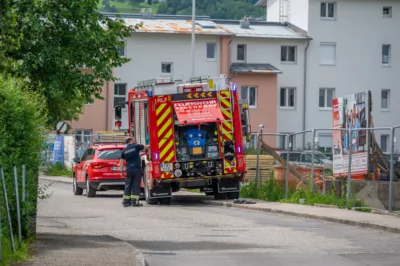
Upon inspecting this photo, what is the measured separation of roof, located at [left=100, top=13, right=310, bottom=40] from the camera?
220ft

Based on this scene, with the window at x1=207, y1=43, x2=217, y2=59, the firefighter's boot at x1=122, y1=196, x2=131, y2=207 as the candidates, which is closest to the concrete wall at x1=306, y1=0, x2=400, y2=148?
the window at x1=207, y1=43, x2=217, y2=59

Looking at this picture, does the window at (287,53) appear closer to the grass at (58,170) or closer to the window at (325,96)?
the window at (325,96)

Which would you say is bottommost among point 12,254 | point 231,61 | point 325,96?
point 12,254

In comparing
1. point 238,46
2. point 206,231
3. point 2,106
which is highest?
point 238,46

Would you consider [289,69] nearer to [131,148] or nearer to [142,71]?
[142,71]

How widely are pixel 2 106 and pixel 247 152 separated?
2020cm

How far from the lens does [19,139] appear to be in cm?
1378

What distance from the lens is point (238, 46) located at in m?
68.6

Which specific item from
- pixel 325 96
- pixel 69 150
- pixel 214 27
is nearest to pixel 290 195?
pixel 69 150

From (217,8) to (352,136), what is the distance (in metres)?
103

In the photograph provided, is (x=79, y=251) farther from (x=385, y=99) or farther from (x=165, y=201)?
(x=385, y=99)

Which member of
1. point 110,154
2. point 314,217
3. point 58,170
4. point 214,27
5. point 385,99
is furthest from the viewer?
point 385,99

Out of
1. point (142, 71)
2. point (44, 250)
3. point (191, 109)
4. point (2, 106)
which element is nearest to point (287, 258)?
point (44, 250)

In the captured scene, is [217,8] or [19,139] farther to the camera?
[217,8]
